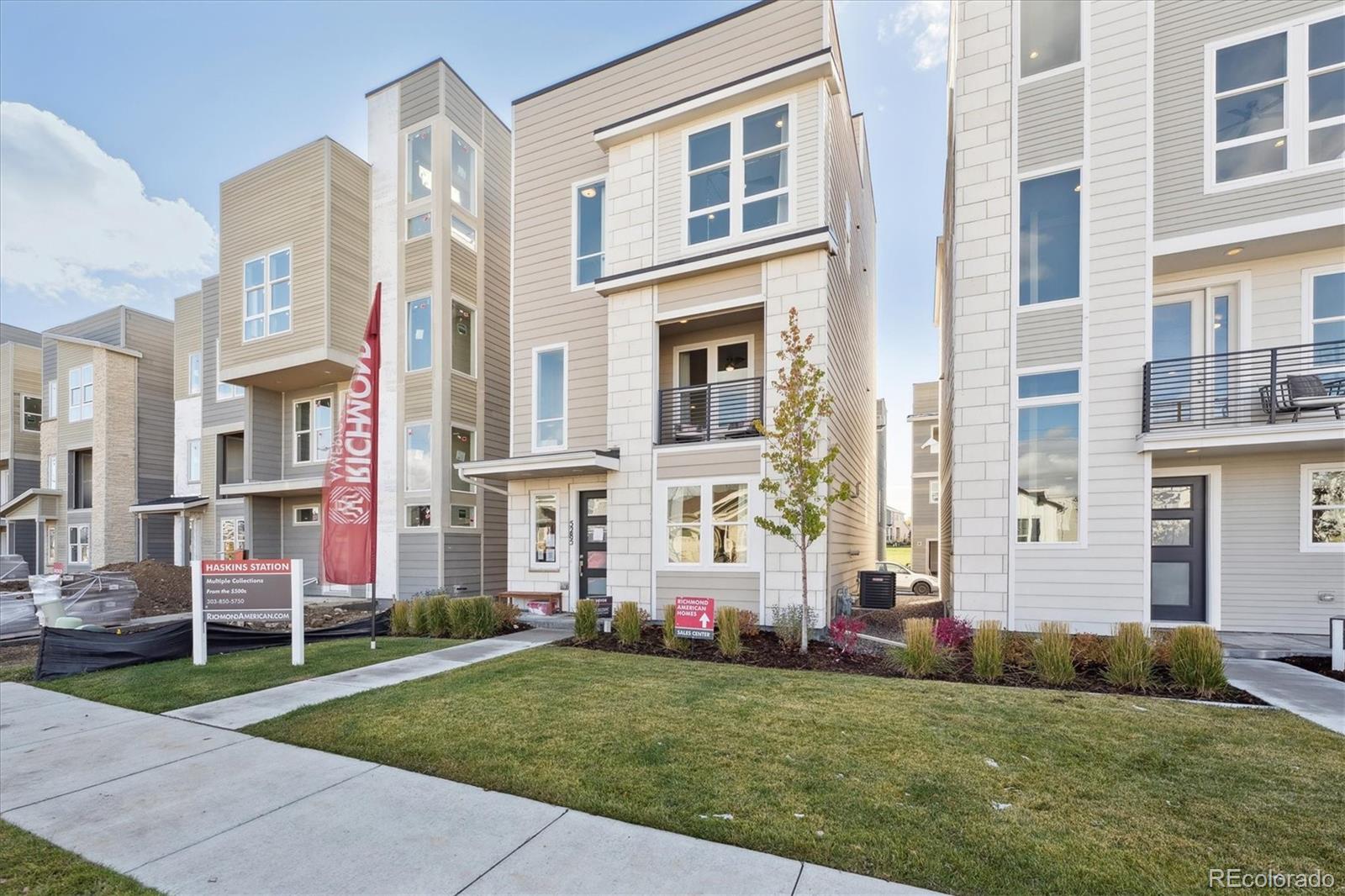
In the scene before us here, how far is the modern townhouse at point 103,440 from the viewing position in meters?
22.3

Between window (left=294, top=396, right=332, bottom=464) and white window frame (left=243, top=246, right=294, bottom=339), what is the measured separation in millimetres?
2335

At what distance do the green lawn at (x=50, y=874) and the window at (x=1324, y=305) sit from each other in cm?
1466

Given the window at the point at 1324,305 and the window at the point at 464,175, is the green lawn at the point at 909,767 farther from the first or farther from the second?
the window at the point at 464,175

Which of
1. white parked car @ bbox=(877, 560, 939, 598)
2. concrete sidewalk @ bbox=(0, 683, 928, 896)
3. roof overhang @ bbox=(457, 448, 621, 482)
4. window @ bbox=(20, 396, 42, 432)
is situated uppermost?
window @ bbox=(20, 396, 42, 432)

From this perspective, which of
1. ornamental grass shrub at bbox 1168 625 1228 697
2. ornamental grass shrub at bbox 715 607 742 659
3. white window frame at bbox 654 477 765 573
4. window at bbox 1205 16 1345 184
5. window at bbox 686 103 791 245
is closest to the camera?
ornamental grass shrub at bbox 1168 625 1228 697

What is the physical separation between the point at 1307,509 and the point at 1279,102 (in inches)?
248

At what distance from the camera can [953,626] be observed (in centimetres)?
770

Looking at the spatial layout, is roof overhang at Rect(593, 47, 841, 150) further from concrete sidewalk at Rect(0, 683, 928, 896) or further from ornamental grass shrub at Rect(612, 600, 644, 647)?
concrete sidewalk at Rect(0, 683, 928, 896)

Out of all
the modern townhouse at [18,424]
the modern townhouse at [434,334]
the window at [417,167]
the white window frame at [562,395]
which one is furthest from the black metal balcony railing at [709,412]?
the modern townhouse at [18,424]

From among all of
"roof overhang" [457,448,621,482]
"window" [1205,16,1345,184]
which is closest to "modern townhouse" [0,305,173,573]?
"roof overhang" [457,448,621,482]

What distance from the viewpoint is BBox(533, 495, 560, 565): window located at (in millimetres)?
12266

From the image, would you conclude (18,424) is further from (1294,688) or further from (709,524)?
(1294,688)

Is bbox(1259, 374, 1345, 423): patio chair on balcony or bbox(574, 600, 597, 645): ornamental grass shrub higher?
bbox(1259, 374, 1345, 423): patio chair on balcony

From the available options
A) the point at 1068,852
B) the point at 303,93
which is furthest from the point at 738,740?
the point at 303,93
